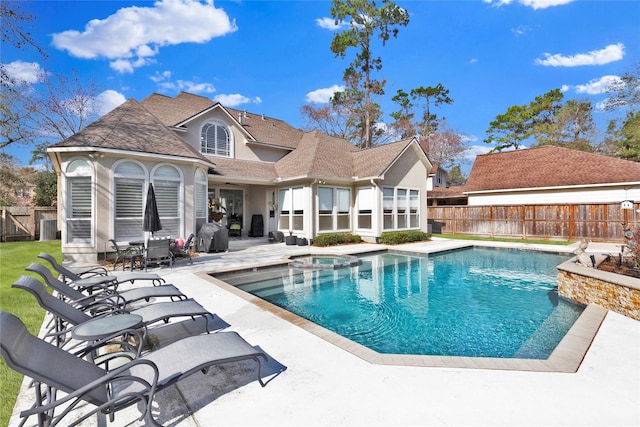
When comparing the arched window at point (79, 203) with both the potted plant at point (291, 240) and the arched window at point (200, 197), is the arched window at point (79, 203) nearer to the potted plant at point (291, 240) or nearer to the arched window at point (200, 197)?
the arched window at point (200, 197)

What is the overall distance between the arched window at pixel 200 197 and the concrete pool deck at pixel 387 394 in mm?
11080

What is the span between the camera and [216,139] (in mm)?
17516

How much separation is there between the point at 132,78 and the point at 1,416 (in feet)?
88.6

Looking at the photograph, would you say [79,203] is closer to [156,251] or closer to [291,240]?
[156,251]

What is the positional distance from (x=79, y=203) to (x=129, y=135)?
3283 millimetres

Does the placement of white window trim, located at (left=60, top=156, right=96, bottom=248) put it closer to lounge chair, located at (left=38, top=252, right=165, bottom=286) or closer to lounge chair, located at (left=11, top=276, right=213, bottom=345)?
lounge chair, located at (left=38, top=252, right=165, bottom=286)

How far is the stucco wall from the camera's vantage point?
5.62 metres

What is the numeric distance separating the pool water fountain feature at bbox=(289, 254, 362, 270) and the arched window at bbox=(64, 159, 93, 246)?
790 cm

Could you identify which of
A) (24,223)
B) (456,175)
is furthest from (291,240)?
(456,175)

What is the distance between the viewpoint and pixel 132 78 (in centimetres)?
2350

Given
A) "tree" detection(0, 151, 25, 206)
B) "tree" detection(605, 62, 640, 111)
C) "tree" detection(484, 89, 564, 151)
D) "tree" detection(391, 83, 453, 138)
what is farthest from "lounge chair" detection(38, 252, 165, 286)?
"tree" detection(484, 89, 564, 151)

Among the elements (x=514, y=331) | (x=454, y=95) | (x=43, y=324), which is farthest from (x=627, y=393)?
(x=454, y=95)

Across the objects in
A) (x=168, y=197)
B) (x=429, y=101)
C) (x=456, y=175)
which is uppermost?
(x=429, y=101)

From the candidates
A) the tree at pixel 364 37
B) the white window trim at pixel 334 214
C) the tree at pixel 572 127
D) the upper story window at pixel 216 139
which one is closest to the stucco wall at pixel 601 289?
the white window trim at pixel 334 214
